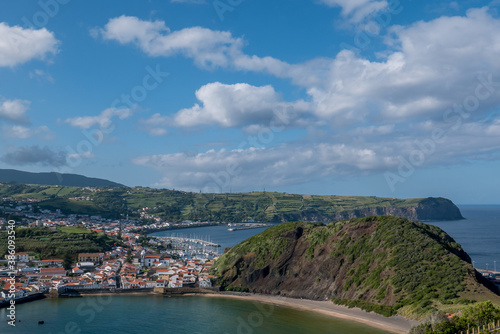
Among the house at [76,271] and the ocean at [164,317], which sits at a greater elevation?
the house at [76,271]

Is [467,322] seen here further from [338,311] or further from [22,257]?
[22,257]

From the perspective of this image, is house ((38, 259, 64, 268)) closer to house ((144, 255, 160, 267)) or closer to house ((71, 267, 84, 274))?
house ((71, 267, 84, 274))

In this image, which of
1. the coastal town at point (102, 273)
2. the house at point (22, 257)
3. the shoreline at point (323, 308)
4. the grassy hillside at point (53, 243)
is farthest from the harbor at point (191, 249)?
the shoreline at point (323, 308)

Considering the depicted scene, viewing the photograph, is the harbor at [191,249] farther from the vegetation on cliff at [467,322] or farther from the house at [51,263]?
the vegetation on cliff at [467,322]

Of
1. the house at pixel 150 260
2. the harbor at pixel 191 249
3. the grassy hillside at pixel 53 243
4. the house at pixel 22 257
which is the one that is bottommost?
the harbor at pixel 191 249

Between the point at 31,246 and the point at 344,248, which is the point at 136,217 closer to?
the point at 31,246

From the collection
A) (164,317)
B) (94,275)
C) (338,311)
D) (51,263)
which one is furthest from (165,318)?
(51,263)
